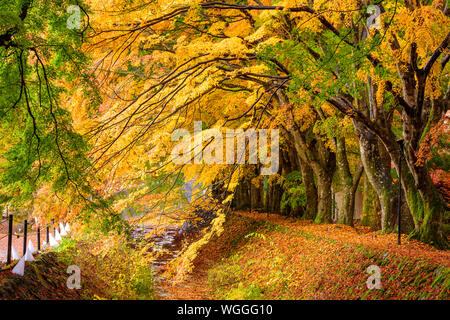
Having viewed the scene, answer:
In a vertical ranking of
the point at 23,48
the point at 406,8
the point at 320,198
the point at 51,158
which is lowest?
the point at 320,198

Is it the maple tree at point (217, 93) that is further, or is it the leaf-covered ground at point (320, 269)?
the leaf-covered ground at point (320, 269)

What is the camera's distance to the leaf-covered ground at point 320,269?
22.4 feet

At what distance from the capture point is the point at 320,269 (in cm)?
905

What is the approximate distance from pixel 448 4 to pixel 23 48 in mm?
8019

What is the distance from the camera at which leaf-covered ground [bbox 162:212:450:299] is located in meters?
6.82

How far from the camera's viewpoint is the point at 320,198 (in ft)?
48.7
